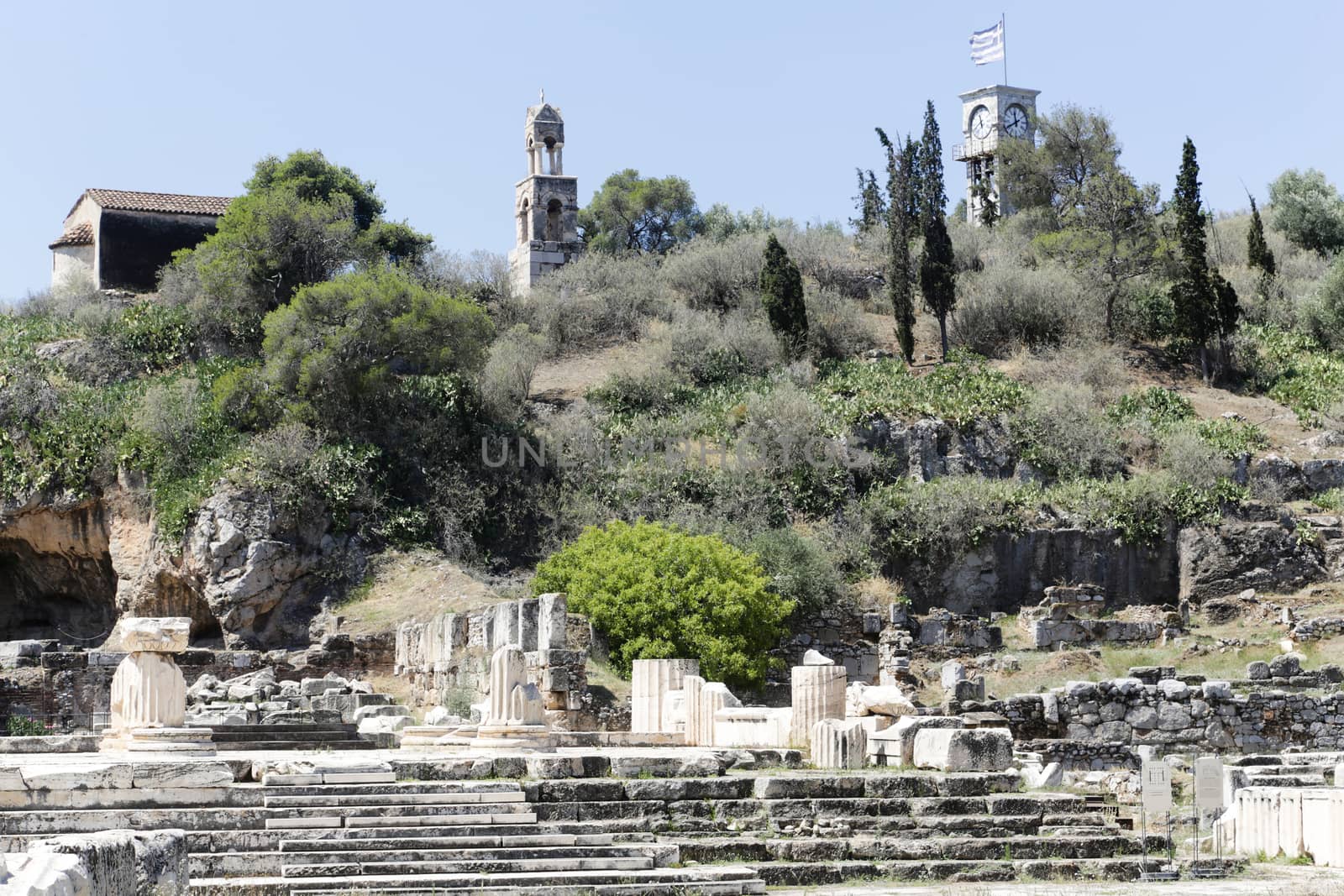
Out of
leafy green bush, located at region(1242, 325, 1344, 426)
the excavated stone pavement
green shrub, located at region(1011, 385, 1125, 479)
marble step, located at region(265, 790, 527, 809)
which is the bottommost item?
the excavated stone pavement

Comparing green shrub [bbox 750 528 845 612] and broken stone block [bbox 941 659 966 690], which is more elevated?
green shrub [bbox 750 528 845 612]

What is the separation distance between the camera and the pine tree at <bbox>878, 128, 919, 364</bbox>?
4169 cm

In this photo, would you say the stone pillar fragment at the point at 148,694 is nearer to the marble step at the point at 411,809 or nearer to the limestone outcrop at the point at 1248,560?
the marble step at the point at 411,809

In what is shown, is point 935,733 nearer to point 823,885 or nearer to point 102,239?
point 823,885

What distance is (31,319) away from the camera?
3800cm

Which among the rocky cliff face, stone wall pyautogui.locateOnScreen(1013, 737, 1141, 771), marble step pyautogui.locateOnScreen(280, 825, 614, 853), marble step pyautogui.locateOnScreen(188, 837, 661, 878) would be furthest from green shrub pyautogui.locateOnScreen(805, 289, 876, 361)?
marble step pyautogui.locateOnScreen(188, 837, 661, 878)

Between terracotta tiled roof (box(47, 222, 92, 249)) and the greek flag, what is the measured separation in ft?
103

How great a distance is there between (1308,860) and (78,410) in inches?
1020

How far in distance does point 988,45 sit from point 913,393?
27570 mm

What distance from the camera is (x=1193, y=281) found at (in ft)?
138

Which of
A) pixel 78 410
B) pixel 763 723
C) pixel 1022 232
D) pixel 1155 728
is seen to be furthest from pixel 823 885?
pixel 1022 232

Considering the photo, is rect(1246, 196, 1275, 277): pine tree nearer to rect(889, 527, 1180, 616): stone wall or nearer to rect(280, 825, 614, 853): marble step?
rect(889, 527, 1180, 616): stone wall

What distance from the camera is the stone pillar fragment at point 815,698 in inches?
711

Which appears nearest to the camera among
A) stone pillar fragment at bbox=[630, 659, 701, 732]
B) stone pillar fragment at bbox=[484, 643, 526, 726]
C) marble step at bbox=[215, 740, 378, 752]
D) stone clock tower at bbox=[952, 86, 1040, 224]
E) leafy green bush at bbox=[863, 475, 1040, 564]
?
stone pillar fragment at bbox=[484, 643, 526, 726]
